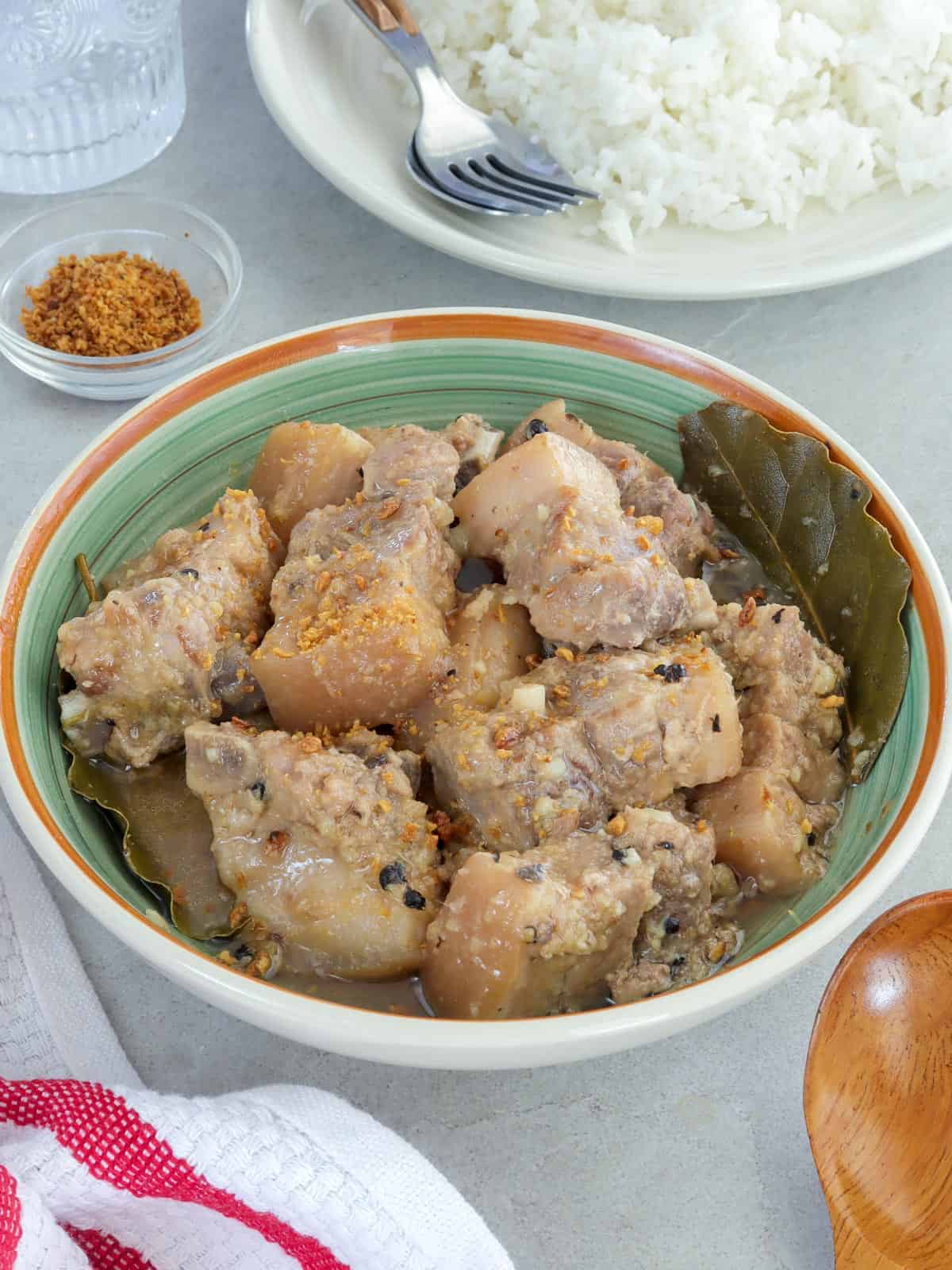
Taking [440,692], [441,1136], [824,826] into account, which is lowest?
[441,1136]

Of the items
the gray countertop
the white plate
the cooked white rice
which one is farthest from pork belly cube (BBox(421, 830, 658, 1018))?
the cooked white rice

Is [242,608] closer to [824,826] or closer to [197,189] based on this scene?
Answer: [824,826]

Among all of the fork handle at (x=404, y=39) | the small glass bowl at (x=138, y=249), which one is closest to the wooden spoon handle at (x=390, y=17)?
the fork handle at (x=404, y=39)

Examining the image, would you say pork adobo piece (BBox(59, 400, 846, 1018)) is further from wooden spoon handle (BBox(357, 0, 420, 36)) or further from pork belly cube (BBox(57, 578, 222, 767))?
wooden spoon handle (BBox(357, 0, 420, 36))

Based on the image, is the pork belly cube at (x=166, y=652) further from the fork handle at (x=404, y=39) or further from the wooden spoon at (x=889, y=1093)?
the fork handle at (x=404, y=39)

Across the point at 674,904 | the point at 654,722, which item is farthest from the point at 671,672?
the point at 674,904

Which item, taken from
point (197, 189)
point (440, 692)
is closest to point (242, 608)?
point (440, 692)

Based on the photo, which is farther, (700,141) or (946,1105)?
(700,141)
